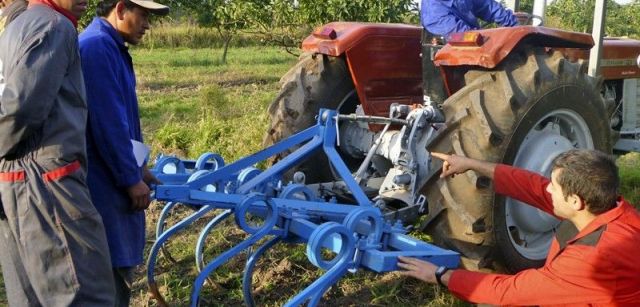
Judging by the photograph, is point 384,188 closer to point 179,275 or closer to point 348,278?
point 348,278

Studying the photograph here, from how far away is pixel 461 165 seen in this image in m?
2.99

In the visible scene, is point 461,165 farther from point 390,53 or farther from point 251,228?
point 390,53

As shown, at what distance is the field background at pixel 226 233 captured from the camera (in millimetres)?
3545

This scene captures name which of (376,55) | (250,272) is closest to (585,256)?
(250,272)

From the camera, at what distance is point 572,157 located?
234 cm

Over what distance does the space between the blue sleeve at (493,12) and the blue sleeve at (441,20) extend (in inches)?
7.7

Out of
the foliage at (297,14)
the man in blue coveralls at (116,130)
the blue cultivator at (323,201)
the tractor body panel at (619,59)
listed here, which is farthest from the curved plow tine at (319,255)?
the foliage at (297,14)

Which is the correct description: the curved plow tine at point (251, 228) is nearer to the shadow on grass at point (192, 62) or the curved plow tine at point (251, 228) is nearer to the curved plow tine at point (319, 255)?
the curved plow tine at point (319, 255)

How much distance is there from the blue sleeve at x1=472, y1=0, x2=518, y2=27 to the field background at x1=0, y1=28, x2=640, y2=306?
5.33ft

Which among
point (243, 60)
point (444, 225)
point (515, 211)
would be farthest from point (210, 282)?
point (243, 60)

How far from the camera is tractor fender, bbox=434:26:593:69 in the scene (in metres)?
3.20

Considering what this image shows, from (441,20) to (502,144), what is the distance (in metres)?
0.99

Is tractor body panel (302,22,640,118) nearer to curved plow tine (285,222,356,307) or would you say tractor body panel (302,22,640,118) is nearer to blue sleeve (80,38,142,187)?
curved plow tine (285,222,356,307)

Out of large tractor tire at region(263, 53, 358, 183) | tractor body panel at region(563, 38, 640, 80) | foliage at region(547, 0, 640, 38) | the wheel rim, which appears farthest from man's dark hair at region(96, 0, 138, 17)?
foliage at region(547, 0, 640, 38)
